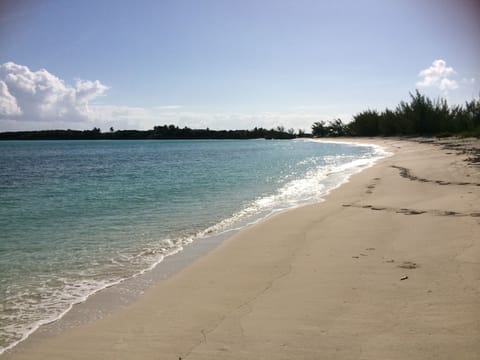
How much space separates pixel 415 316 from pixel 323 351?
1038 mm

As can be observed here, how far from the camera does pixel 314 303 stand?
3.96 metres

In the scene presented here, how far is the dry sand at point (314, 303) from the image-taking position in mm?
3121

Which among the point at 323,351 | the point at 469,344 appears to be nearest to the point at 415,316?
the point at 469,344

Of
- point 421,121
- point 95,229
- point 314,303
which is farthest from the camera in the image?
point 421,121

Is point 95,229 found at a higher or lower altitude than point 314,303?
lower

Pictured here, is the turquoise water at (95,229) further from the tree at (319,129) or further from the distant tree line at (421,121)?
the tree at (319,129)

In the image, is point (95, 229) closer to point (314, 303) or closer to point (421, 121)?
point (314, 303)

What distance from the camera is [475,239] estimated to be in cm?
581

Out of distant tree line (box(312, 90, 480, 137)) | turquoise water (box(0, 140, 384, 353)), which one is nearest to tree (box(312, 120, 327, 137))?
distant tree line (box(312, 90, 480, 137))

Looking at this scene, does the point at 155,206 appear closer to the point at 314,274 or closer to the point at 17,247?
the point at 17,247

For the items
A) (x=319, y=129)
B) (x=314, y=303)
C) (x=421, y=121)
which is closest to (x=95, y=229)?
(x=314, y=303)

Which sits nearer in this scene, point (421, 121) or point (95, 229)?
point (95, 229)

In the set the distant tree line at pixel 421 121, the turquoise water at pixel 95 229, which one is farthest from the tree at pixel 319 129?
the turquoise water at pixel 95 229

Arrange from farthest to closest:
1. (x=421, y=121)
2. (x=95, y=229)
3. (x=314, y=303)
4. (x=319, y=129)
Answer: (x=319, y=129) → (x=421, y=121) → (x=95, y=229) → (x=314, y=303)
